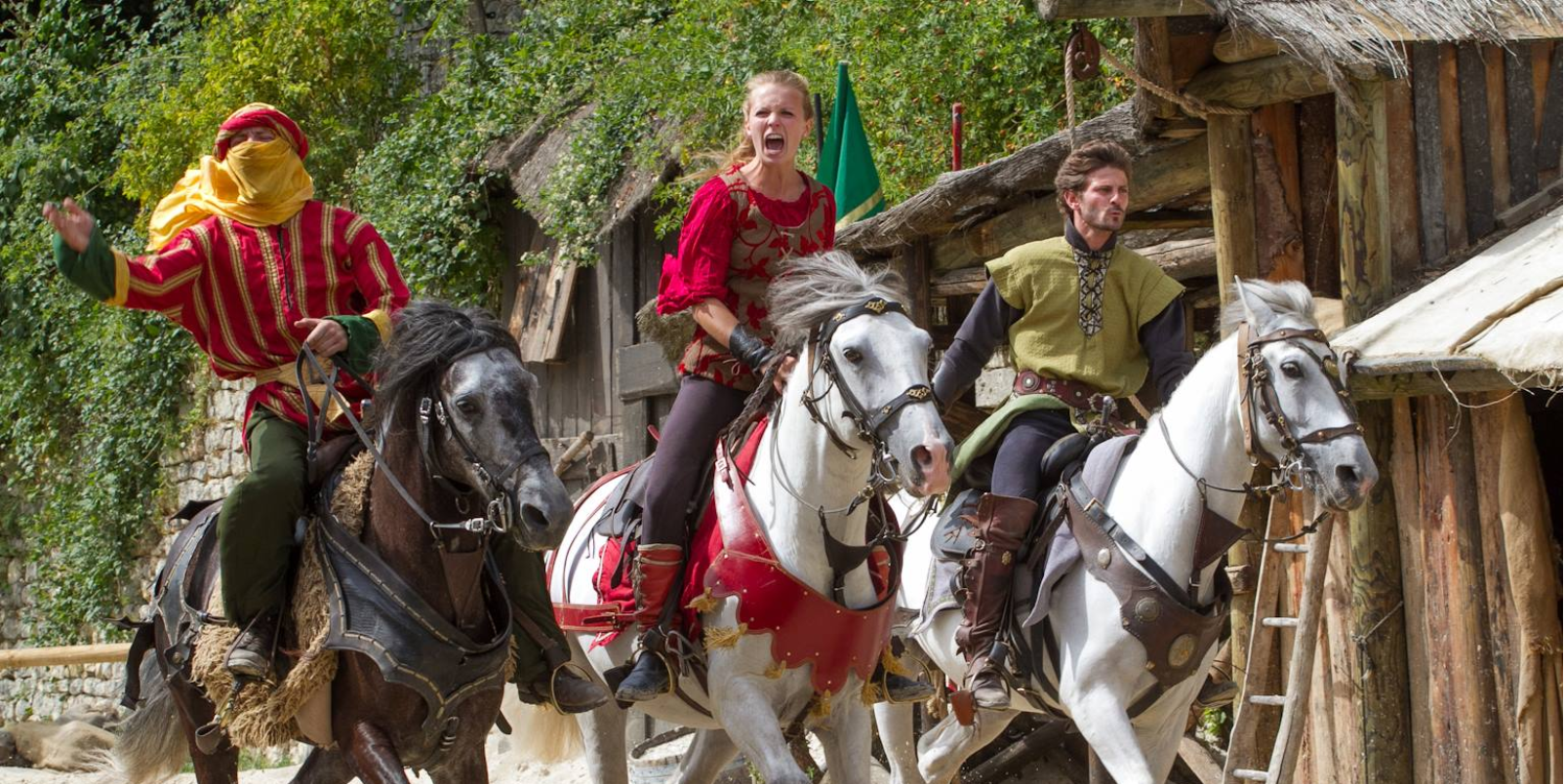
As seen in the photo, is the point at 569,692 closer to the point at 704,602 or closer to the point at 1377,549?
the point at 704,602

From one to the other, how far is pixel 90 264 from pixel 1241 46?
4.20 meters

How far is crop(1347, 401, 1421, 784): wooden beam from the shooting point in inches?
236

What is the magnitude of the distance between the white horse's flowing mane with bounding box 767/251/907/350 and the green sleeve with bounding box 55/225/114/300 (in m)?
1.94

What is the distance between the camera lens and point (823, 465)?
5.01 m

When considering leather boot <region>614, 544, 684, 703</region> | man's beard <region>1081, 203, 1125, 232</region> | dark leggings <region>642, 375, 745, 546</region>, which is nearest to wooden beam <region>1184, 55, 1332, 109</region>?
man's beard <region>1081, 203, 1125, 232</region>

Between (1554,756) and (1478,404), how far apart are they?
117 centimetres

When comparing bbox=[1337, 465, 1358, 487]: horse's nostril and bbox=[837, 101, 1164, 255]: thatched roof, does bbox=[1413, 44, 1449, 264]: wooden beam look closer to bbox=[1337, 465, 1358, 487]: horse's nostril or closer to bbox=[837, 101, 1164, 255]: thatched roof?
bbox=[837, 101, 1164, 255]: thatched roof

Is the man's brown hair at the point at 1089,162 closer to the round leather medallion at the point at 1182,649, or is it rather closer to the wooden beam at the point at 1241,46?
the wooden beam at the point at 1241,46

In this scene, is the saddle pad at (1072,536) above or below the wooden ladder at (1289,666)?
above

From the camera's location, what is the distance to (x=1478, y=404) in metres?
5.46

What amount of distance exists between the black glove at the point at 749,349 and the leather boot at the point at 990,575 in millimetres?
1007

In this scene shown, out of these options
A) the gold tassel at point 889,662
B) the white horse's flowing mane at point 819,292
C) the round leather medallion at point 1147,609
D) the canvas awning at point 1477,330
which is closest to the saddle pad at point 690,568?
the white horse's flowing mane at point 819,292

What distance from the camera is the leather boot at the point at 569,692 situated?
5051 millimetres

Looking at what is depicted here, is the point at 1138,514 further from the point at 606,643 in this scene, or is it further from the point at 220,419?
the point at 220,419
